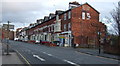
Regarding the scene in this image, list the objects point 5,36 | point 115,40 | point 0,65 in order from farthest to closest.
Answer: point 115,40
point 5,36
point 0,65

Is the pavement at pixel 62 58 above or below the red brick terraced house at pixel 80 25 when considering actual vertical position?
below

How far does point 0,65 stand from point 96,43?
133 ft

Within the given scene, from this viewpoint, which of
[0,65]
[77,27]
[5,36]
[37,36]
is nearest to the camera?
[0,65]

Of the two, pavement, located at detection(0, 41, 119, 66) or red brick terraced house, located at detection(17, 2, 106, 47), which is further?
red brick terraced house, located at detection(17, 2, 106, 47)

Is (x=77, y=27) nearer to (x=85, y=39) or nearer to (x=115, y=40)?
(x=85, y=39)

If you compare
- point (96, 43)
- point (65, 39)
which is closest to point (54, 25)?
point (65, 39)

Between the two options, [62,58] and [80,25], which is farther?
[80,25]

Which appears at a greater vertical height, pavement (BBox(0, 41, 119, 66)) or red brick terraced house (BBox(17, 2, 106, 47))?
red brick terraced house (BBox(17, 2, 106, 47))

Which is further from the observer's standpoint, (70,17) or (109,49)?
(70,17)

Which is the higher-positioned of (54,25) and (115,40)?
(54,25)

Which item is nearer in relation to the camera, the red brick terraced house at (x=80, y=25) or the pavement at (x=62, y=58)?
the pavement at (x=62, y=58)

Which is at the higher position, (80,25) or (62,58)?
(80,25)

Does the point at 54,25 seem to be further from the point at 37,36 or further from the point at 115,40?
the point at 115,40

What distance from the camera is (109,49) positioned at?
87.7 ft
